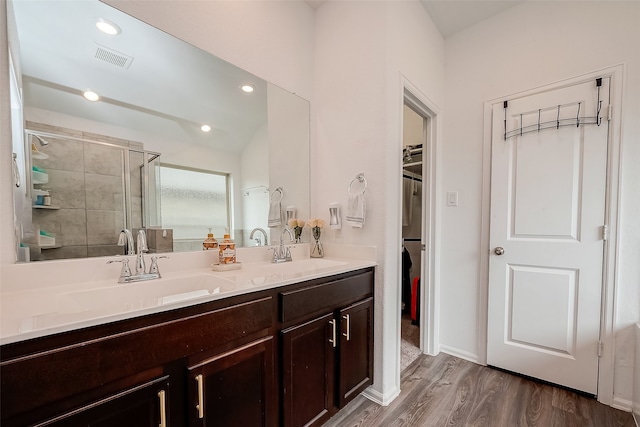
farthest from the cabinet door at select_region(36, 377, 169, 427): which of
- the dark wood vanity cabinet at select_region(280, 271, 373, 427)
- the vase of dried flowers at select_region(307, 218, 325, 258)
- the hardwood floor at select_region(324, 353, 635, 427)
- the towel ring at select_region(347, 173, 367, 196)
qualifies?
the towel ring at select_region(347, 173, 367, 196)

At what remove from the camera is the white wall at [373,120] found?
66.5 inches

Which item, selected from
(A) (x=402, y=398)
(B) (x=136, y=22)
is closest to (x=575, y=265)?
(A) (x=402, y=398)

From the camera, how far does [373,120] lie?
5.66 feet

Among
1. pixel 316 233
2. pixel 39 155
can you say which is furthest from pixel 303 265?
pixel 39 155

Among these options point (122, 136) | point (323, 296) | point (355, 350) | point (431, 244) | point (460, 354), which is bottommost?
point (460, 354)

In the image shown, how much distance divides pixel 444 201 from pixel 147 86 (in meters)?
2.22

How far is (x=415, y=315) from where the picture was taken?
2871 millimetres

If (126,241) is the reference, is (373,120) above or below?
above

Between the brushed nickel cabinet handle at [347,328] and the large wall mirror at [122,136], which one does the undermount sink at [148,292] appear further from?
the brushed nickel cabinet handle at [347,328]

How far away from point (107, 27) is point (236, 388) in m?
1.61

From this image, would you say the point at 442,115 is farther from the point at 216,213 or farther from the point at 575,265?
the point at 216,213

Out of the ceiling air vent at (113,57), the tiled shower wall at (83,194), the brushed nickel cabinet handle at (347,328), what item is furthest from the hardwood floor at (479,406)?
the ceiling air vent at (113,57)

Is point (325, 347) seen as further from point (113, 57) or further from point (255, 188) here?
point (113, 57)

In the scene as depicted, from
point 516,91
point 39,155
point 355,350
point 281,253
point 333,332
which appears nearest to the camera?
point 39,155
